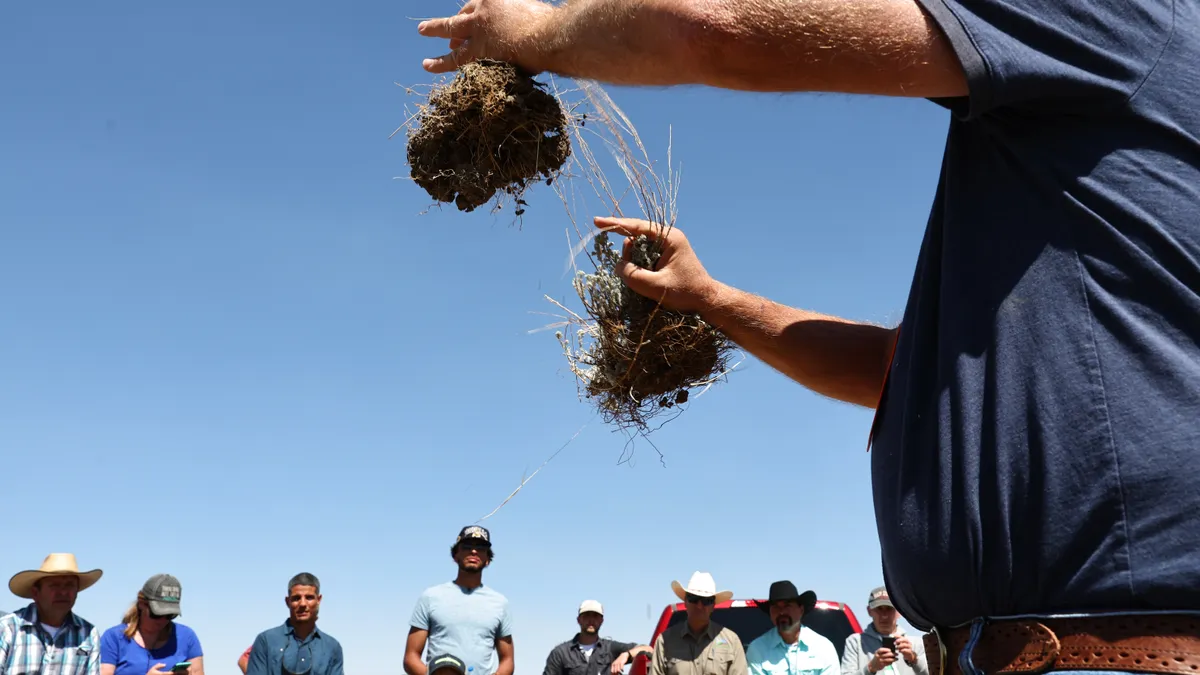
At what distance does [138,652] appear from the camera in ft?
29.0

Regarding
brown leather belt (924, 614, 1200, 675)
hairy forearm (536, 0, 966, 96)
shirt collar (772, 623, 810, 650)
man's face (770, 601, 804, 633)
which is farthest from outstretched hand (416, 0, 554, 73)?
shirt collar (772, 623, 810, 650)

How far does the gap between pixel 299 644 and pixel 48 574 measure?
1.90m

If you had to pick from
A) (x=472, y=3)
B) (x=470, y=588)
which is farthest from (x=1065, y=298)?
(x=470, y=588)

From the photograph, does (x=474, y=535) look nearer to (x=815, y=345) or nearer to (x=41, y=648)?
(x=41, y=648)

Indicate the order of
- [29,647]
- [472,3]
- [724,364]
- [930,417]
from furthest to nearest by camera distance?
[29,647] → [724,364] → [472,3] → [930,417]

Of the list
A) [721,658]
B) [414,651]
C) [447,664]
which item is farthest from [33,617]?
[721,658]

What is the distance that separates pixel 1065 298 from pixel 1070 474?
0.97 feet

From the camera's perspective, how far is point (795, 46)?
6.64 feet

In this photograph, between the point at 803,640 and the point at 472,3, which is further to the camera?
the point at 803,640

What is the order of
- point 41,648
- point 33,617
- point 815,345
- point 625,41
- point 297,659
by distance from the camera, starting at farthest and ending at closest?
point 297,659 → point 33,617 → point 41,648 → point 815,345 → point 625,41

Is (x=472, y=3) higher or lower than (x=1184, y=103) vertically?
higher

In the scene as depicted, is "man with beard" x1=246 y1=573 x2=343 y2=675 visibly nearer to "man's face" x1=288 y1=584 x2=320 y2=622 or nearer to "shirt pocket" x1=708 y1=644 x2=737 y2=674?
"man's face" x1=288 y1=584 x2=320 y2=622

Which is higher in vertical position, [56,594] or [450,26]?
[450,26]

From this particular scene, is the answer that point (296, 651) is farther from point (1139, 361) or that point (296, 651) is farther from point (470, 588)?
point (1139, 361)
